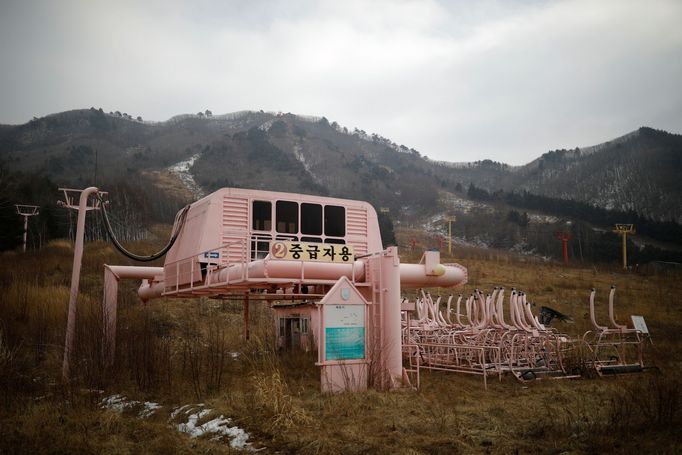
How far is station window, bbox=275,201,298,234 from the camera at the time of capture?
16.4 m

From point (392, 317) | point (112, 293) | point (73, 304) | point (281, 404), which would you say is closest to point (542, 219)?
point (112, 293)

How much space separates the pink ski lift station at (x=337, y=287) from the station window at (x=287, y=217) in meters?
0.03

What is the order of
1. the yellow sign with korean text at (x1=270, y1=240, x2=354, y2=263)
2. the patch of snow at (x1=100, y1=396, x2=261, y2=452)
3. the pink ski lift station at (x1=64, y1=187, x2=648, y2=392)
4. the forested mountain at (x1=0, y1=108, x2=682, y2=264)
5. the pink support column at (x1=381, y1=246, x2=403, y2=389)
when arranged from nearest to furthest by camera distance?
the patch of snow at (x1=100, y1=396, x2=261, y2=452)
the pink ski lift station at (x1=64, y1=187, x2=648, y2=392)
the pink support column at (x1=381, y1=246, x2=403, y2=389)
the yellow sign with korean text at (x1=270, y1=240, x2=354, y2=263)
the forested mountain at (x1=0, y1=108, x2=682, y2=264)

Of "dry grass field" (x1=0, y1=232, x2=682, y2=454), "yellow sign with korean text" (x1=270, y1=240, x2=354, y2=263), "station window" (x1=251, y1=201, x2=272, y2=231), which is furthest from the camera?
"station window" (x1=251, y1=201, x2=272, y2=231)

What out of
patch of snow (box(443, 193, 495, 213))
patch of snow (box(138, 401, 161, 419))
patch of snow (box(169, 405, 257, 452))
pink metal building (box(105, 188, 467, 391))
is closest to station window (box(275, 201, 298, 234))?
pink metal building (box(105, 188, 467, 391))

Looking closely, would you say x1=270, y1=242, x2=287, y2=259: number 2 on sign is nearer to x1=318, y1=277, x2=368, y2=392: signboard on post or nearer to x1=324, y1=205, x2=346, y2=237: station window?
x1=318, y1=277, x2=368, y2=392: signboard on post

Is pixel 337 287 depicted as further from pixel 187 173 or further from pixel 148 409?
pixel 187 173

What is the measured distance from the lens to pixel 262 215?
16.3 m

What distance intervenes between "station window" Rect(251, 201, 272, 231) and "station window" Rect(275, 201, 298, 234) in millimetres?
234

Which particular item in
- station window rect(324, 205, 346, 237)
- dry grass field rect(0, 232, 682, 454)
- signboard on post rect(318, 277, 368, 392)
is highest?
station window rect(324, 205, 346, 237)

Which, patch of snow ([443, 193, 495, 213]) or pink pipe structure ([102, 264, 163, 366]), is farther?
patch of snow ([443, 193, 495, 213])

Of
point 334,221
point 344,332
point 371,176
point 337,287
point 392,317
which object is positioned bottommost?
point 344,332

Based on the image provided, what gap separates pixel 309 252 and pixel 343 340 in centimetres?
232

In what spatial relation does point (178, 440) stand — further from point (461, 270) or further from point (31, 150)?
point (31, 150)
